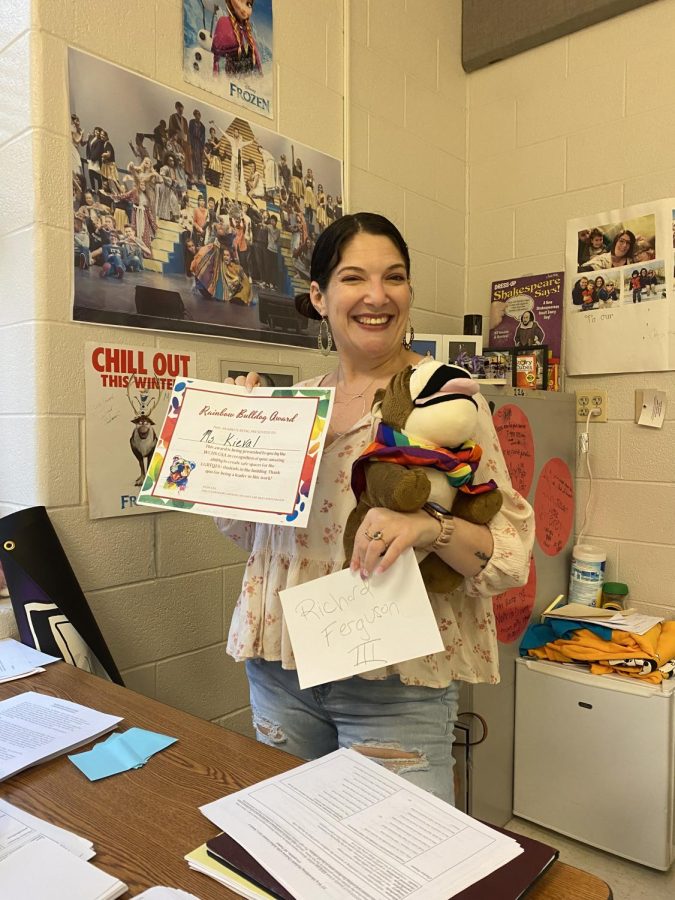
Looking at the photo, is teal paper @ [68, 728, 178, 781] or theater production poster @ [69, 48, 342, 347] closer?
teal paper @ [68, 728, 178, 781]

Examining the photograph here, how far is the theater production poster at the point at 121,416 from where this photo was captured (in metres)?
1.43

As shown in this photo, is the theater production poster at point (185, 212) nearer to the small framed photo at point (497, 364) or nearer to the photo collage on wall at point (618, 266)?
the small framed photo at point (497, 364)

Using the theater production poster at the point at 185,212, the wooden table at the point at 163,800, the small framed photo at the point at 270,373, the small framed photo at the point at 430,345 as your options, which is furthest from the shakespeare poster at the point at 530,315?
the wooden table at the point at 163,800

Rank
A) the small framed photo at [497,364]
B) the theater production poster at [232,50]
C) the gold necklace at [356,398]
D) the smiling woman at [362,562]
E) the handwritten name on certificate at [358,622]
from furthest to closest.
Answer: the small framed photo at [497,364], the theater production poster at [232,50], the gold necklace at [356,398], the smiling woman at [362,562], the handwritten name on certificate at [358,622]

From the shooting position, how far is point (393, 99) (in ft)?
7.22

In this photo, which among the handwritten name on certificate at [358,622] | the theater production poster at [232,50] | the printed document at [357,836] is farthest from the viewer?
the theater production poster at [232,50]

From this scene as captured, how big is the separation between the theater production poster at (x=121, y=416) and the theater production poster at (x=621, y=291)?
135 centimetres

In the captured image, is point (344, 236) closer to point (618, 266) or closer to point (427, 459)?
point (427, 459)

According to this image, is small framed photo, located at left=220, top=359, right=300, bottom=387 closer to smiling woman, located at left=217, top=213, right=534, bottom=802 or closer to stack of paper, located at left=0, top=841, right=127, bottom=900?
smiling woman, located at left=217, top=213, right=534, bottom=802

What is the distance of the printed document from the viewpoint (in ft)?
1.89

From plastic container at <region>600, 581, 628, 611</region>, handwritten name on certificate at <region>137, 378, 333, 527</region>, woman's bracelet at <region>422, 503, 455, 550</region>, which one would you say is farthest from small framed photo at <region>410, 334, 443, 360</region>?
woman's bracelet at <region>422, 503, 455, 550</region>

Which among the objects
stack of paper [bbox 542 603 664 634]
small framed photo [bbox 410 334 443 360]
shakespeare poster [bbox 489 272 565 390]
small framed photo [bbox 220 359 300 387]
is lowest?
stack of paper [bbox 542 603 664 634]

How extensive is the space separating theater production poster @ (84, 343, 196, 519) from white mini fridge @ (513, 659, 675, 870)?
1.25 metres

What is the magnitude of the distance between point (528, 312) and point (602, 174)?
0.48 metres
